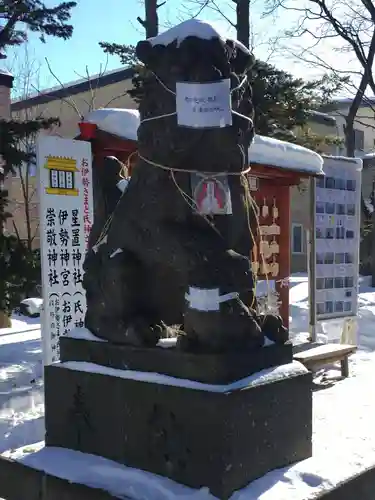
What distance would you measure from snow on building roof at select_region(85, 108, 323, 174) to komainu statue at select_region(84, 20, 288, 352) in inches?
92.2

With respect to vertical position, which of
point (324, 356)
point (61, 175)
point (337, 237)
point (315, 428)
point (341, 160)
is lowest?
point (324, 356)

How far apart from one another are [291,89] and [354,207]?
339cm

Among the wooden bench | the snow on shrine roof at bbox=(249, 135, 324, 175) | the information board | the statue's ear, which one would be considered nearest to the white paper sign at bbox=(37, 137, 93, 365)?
the snow on shrine roof at bbox=(249, 135, 324, 175)

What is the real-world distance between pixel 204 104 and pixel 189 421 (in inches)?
47.1

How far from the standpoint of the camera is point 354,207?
24.8 ft

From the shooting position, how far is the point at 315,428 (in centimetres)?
300

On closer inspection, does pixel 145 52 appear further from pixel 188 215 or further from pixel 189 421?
pixel 189 421

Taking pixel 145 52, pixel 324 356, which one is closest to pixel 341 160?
pixel 324 356

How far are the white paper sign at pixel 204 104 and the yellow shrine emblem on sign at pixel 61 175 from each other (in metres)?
2.72

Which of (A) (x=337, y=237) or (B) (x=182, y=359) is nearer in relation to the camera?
(B) (x=182, y=359)

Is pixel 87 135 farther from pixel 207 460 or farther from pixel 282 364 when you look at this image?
pixel 207 460

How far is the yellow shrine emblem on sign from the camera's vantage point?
16.1 ft

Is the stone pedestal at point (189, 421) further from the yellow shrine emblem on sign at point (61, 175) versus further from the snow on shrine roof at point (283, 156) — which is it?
the snow on shrine roof at point (283, 156)

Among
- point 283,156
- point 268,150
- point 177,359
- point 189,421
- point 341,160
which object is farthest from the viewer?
point 341,160
